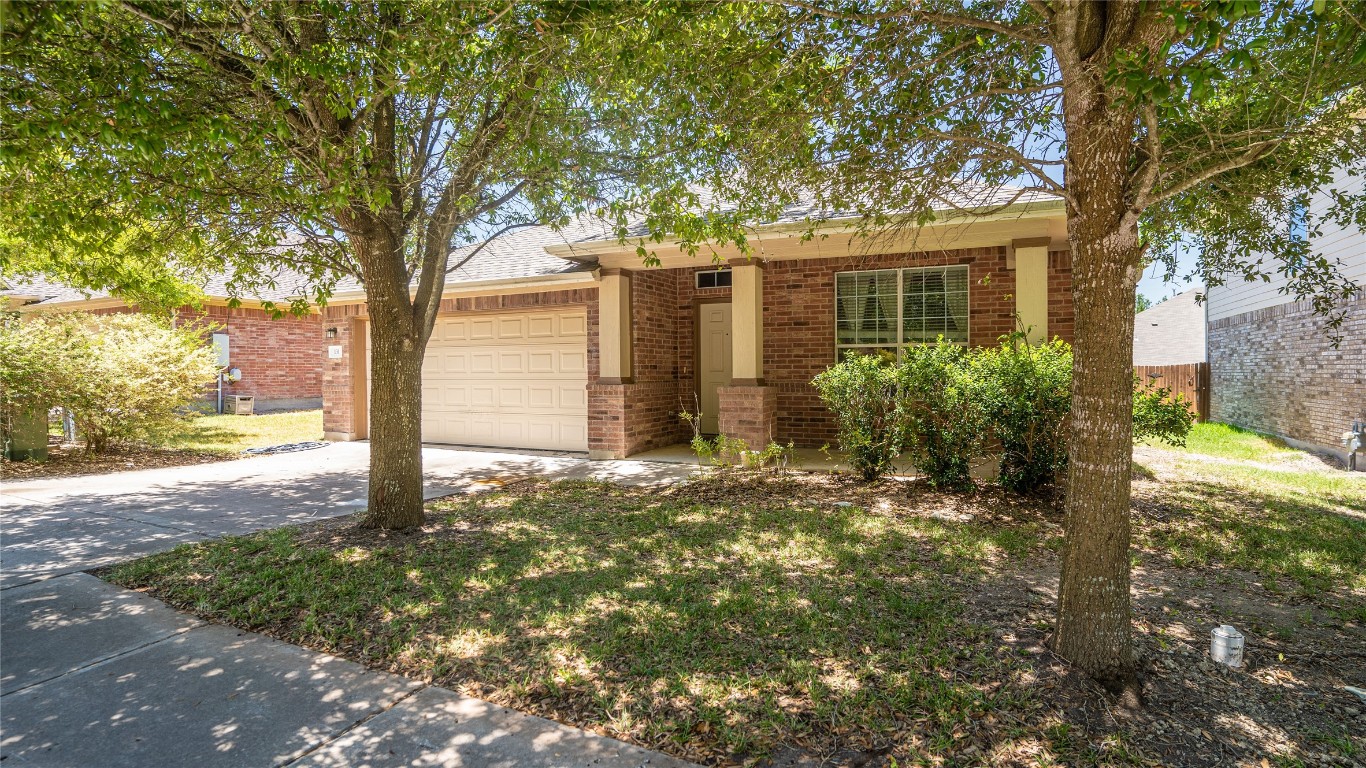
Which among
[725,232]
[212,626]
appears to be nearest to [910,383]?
[725,232]

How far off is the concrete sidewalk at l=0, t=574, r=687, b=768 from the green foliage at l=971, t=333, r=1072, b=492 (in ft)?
16.8

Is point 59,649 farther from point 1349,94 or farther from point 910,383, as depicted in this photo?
point 1349,94

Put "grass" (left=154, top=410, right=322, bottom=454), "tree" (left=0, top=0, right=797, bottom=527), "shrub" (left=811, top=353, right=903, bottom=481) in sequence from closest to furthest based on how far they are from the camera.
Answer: "tree" (left=0, top=0, right=797, bottom=527) < "shrub" (left=811, top=353, right=903, bottom=481) < "grass" (left=154, top=410, right=322, bottom=454)

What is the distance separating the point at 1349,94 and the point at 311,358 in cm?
2287

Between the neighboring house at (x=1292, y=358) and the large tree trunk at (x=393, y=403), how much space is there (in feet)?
33.2

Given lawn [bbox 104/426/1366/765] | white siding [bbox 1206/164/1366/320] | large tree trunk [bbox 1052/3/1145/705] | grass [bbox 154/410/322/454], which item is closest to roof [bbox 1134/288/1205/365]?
white siding [bbox 1206/164/1366/320]

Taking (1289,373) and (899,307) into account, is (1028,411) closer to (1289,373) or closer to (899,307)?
(899,307)

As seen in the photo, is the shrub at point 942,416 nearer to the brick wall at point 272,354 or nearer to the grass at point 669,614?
the grass at point 669,614

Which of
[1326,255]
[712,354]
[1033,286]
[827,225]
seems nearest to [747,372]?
[712,354]

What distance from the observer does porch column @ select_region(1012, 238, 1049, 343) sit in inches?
306

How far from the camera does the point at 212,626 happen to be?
4012 mm

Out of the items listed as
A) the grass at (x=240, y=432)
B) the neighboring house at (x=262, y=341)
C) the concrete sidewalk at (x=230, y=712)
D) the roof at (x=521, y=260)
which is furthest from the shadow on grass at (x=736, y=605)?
the neighboring house at (x=262, y=341)

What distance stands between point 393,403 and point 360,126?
87.0 inches

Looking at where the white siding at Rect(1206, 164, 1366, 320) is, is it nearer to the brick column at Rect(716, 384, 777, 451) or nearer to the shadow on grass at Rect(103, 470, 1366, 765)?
the shadow on grass at Rect(103, 470, 1366, 765)
